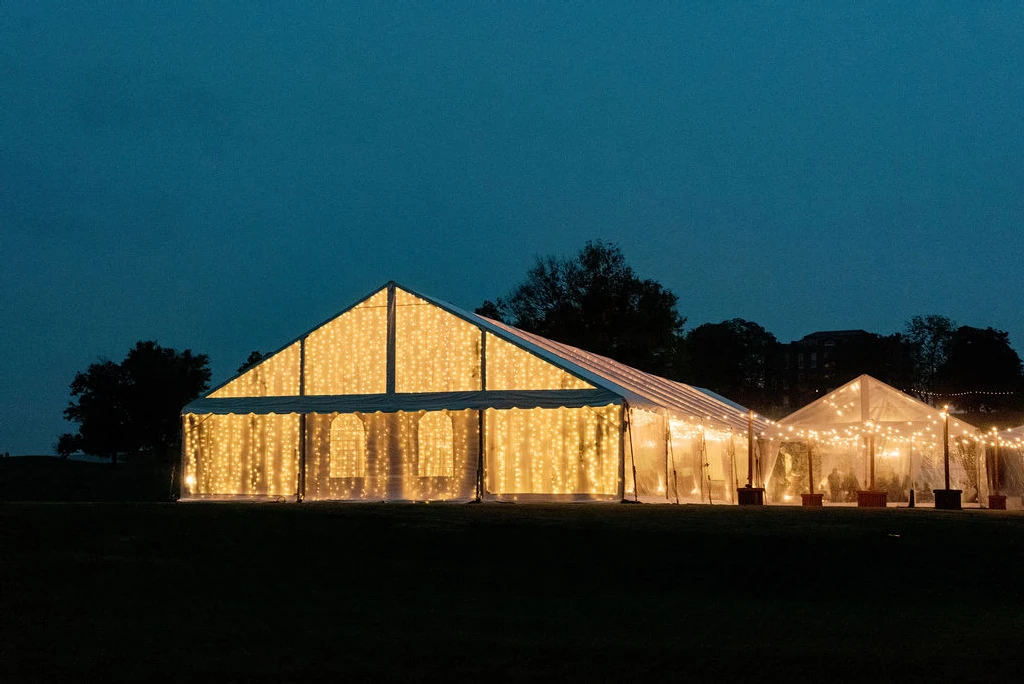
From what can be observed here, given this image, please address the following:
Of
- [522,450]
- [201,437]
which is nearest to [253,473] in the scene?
[201,437]

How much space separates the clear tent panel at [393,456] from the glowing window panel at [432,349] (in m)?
0.60

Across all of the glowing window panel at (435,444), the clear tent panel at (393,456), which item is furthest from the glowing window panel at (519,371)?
the glowing window panel at (435,444)

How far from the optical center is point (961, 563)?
46.4 feet

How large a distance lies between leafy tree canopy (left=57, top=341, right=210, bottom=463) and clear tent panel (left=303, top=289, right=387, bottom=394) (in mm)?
30961

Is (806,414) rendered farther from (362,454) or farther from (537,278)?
(537,278)

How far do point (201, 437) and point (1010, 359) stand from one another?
65.1m

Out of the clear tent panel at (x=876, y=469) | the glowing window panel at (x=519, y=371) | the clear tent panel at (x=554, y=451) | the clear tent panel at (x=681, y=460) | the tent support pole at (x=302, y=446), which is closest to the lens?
the clear tent panel at (x=554, y=451)

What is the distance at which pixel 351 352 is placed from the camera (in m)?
25.0

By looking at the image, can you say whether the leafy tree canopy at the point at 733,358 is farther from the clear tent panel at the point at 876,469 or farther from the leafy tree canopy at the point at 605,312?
the clear tent panel at the point at 876,469

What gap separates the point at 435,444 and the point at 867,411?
972 cm

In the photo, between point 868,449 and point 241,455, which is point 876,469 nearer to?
point 868,449

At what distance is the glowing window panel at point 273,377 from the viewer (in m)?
25.4

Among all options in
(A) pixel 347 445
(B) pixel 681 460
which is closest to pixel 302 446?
(A) pixel 347 445

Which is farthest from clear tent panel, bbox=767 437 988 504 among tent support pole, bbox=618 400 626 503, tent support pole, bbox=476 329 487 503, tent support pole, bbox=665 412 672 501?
tent support pole, bbox=476 329 487 503
